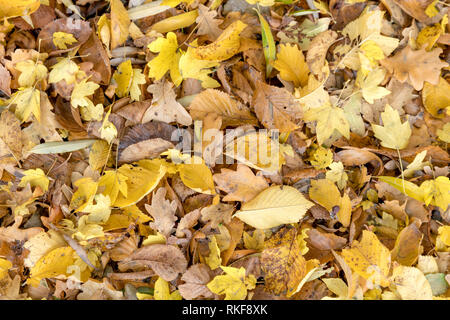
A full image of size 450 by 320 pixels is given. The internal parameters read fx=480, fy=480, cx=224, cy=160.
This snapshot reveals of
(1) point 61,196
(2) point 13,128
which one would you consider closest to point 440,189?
(1) point 61,196

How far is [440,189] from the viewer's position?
58.2 inches

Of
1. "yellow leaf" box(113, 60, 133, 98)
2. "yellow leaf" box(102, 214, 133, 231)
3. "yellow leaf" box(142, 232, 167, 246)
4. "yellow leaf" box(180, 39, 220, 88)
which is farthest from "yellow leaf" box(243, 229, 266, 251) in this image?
"yellow leaf" box(113, 60, 133, 98)

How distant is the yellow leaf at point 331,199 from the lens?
4.80 feet

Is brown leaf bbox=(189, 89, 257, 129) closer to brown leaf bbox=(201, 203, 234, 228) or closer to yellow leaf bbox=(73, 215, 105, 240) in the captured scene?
brown leaf bbox=(201, 203, 234, 228)

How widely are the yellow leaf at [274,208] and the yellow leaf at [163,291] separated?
303 millimetres

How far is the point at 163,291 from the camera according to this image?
57.5 inches

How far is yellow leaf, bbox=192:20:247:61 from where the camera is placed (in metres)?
1.45

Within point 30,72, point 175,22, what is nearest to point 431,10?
point 175,22

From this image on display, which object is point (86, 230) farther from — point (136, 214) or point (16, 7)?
point (16, 7)

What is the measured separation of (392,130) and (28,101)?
1.12 m

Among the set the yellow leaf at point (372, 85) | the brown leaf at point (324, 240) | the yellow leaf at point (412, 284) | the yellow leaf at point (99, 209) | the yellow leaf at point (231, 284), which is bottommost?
the yellow leaf at point (412, 284)

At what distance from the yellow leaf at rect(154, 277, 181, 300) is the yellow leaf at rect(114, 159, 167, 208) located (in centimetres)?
26

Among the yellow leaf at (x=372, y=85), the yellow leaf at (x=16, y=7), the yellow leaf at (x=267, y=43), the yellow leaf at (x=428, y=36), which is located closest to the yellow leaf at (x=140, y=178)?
the yellow leaf at (x=267, y=43)

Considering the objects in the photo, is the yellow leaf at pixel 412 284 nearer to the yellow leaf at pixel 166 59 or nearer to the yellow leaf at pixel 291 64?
the yellow leaf at pixel 291 64
